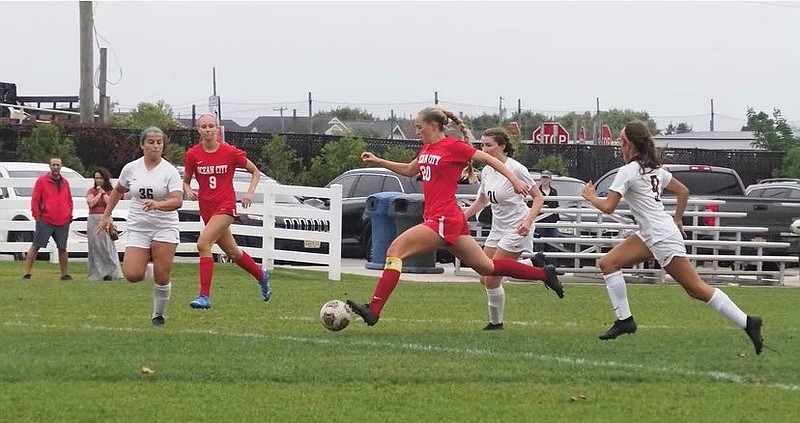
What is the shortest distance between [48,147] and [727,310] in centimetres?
2909

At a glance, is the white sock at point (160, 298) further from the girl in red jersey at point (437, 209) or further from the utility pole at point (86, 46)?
the utility pole at point (86, 46)

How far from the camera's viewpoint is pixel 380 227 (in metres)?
23.2

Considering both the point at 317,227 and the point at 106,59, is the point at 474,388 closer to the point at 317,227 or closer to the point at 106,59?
the point at 317,227

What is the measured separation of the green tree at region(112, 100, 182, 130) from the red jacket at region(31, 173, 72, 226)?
1120 inches

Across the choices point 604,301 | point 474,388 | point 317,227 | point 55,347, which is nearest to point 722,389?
point 474,388

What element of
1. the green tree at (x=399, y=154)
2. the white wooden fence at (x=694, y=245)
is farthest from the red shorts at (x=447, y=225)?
the green tree at (x=399, y=154)

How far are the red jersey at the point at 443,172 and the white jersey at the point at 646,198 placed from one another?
1.33 m

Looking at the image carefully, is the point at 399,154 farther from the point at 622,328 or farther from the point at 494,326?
the point at 622,328

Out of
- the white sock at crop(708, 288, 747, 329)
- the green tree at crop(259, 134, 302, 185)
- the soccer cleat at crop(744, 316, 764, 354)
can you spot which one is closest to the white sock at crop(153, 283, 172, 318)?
the white sock at crop(708, 288, 747, 329)

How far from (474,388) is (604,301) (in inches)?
329

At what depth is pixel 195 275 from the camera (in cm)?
2223

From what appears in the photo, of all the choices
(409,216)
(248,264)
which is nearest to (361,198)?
(409,216)

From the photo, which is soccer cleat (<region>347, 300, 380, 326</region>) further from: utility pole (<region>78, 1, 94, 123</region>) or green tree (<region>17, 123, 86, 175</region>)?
green tree (<region>17, 123, 86, 175</region>)

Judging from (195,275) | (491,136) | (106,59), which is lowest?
(195,275)
